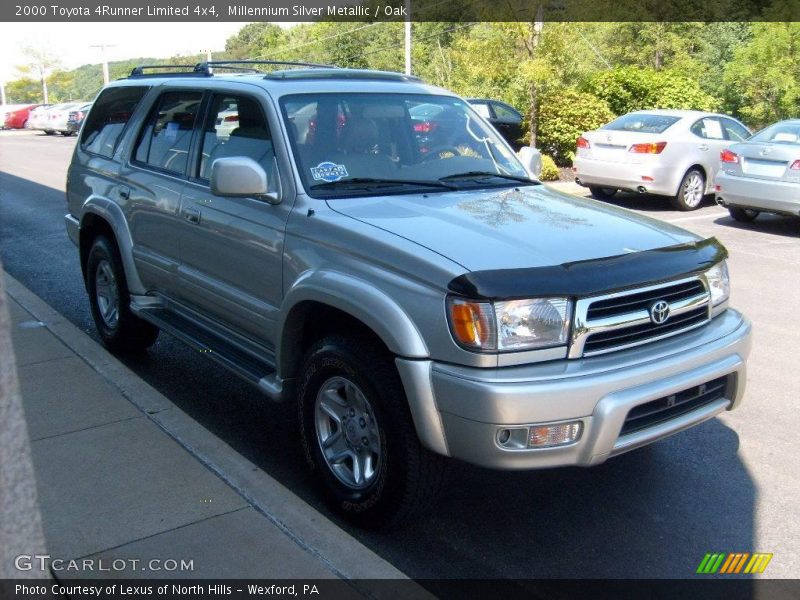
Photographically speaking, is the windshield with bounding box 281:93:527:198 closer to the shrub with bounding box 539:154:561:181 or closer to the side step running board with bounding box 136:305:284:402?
the side step running board with bounding box 136:305:284:402

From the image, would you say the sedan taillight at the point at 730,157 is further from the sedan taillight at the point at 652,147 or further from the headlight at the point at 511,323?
the headlight at the point at 511,323

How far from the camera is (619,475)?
4477 millimetres

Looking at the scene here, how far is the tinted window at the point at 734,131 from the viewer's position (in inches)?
572

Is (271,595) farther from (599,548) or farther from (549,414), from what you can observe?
(599,548)

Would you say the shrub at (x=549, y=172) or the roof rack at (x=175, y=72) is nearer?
the roof rack at (x=175, y=72)

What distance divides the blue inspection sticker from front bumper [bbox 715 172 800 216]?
8683 mm

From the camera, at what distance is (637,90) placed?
21266 millimetres

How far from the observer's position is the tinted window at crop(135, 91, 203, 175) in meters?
5.30

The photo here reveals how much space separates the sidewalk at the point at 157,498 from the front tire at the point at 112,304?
71cm

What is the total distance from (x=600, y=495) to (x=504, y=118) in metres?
18.0

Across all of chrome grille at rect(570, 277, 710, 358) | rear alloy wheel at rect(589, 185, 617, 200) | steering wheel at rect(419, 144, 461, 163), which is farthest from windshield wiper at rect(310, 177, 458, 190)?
rear alloy wheel at rect(589, 185, 617, 200)

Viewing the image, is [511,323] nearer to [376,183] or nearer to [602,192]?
[376,183]

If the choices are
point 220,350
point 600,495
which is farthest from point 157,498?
point 600,495

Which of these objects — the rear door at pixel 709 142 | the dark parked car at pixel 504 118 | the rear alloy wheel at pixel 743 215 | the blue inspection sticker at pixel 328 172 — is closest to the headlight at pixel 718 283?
the blue inspection sticker at pixel 328 172
